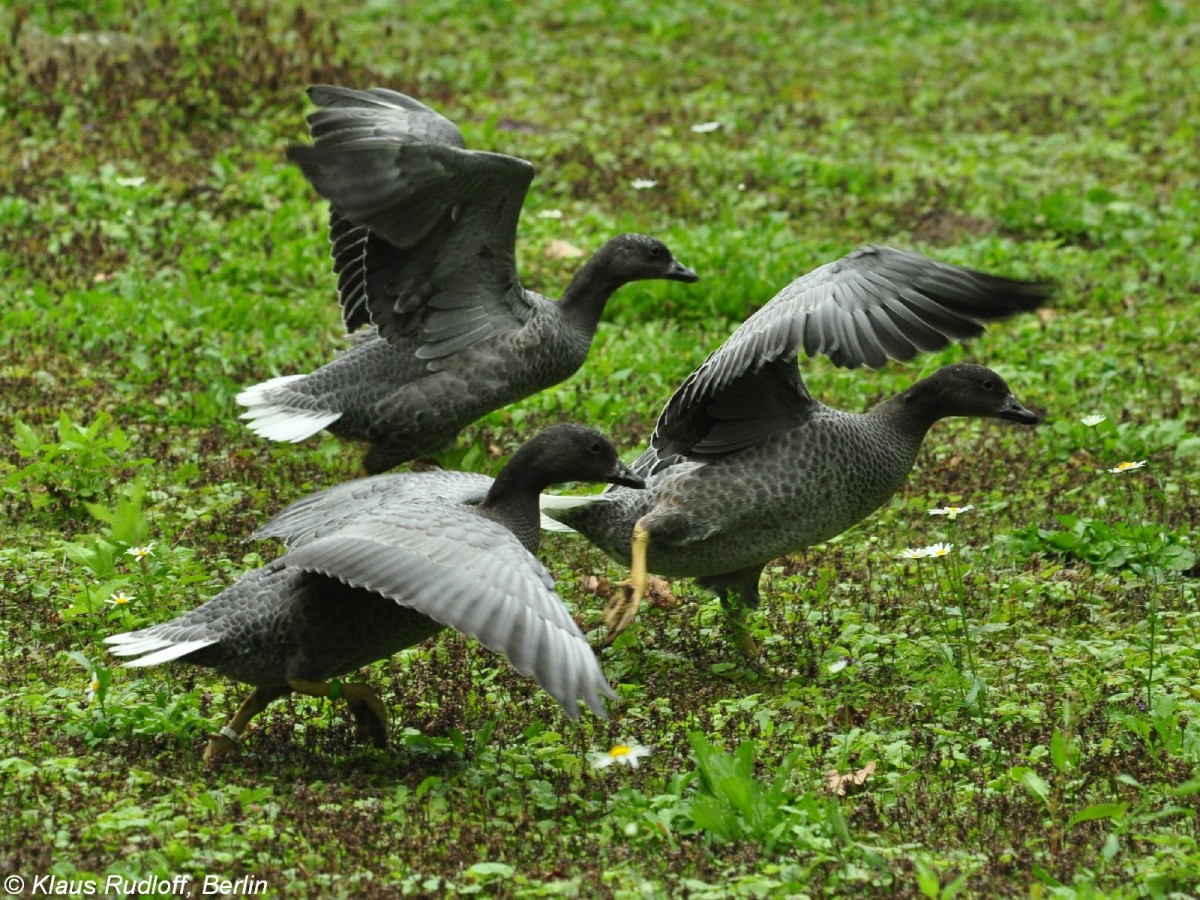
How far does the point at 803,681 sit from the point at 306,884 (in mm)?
2503

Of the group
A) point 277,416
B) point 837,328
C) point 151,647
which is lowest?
point 277,416

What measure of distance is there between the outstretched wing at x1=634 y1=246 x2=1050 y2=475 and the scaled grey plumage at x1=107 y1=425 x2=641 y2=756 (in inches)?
25.2

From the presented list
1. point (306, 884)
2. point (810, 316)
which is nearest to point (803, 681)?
point (810, 316)

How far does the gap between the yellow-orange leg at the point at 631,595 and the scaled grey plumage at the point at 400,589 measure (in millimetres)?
392

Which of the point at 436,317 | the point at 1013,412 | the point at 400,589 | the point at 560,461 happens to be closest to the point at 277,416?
the point at 436,317

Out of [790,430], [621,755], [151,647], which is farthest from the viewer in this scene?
[790,430]

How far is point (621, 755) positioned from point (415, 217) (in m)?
3.21

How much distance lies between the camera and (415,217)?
743 centimetres

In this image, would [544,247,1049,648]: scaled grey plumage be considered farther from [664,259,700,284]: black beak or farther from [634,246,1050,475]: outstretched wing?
[664,259,700,284]: black beak

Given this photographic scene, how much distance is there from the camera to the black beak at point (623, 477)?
5.96m

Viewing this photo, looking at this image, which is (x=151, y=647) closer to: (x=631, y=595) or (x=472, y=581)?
(x=472, y=581)

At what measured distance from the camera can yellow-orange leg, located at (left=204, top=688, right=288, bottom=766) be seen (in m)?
5.25
